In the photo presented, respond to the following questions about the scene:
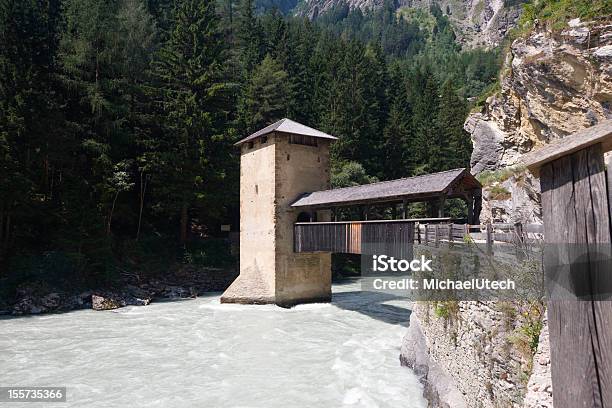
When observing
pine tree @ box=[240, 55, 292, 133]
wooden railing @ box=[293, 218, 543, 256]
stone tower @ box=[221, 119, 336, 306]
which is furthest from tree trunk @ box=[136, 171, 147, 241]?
wooden railing @ box=[293, 218, 543, 256]

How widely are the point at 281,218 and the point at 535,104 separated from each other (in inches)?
390

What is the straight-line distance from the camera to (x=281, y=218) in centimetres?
1720

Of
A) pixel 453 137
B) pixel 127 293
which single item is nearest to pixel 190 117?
pixel 127 293

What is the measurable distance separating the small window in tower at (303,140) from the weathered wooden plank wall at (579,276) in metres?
16.4

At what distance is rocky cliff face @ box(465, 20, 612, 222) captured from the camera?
10281 mm

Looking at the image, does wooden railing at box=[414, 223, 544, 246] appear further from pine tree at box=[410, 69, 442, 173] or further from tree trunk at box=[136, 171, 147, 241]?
pine tree at box=[410, 69, 442, 173]

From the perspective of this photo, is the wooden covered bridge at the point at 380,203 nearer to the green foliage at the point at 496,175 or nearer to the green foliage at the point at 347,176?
the green foliage at the point at 496,175

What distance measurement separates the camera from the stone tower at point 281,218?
17.2 metres

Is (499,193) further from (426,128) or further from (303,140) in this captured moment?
(426,128)

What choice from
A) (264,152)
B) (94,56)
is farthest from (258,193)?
(94,56)

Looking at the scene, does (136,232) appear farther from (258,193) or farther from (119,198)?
(258,193)

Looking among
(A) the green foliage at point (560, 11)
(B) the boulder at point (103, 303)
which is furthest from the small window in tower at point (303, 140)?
(B) the boulder at point (103, 303)

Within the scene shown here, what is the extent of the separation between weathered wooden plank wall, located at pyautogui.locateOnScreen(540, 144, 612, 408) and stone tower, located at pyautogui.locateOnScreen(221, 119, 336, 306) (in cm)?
1572

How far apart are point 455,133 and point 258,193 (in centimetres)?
2113
